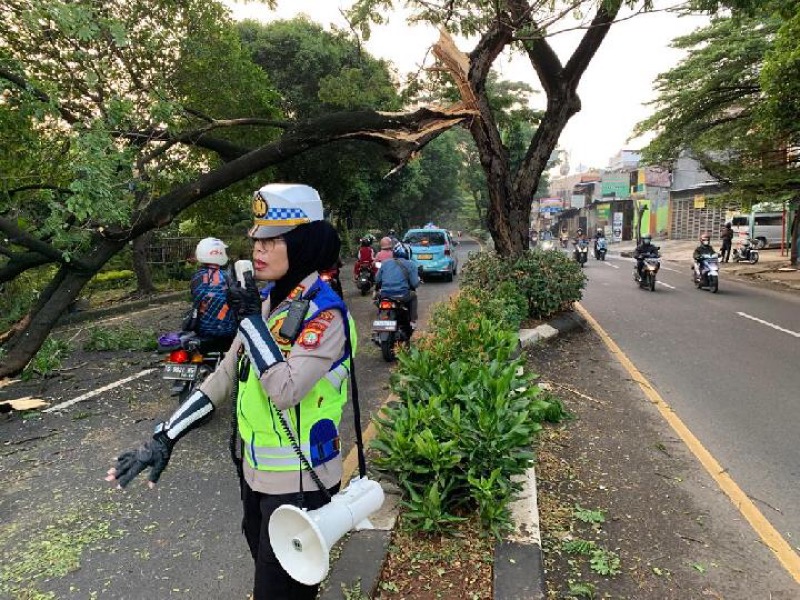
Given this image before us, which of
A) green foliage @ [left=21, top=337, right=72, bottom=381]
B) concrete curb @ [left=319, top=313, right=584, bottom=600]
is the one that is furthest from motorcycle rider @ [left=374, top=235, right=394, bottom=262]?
concrete curb @ [left=319, top=313, right=584, bottom=600]

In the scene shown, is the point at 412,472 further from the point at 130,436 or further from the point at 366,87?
the point at 366,87

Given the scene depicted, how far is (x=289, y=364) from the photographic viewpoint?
183 centimetres

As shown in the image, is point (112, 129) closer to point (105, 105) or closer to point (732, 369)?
point (105, 105)

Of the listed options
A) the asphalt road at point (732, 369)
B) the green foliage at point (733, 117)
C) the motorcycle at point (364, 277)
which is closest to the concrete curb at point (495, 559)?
the asphalt road at point (732, 369)

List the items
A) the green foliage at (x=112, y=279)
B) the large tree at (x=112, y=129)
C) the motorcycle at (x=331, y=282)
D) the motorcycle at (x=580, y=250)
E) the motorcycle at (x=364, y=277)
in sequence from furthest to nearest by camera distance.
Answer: the motorcycle at (x=580, y=250) < the green foliage at (x=112, y=279) < the motorcycle at (x=364, y=277) < the large tree at (x=112, y=129) < the motorcycle at (x=331, y=282)

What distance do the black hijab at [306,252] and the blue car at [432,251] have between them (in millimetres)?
15757

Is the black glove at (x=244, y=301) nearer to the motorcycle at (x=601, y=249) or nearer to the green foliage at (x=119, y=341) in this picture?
the green foliage at (x=119, y=341)

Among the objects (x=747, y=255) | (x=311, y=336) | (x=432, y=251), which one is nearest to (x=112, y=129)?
(x=311, y=336)

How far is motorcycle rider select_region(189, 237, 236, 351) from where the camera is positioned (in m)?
5.54

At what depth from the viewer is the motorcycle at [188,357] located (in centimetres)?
539

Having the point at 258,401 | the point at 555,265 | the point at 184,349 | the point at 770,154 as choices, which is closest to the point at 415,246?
the point at 555,265

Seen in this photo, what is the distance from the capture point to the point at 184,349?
5.45 metres

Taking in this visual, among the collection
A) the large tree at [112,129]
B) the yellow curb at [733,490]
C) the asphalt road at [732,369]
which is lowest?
the asphalt road at [732,369]

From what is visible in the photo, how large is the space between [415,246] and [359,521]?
16.8 metres
